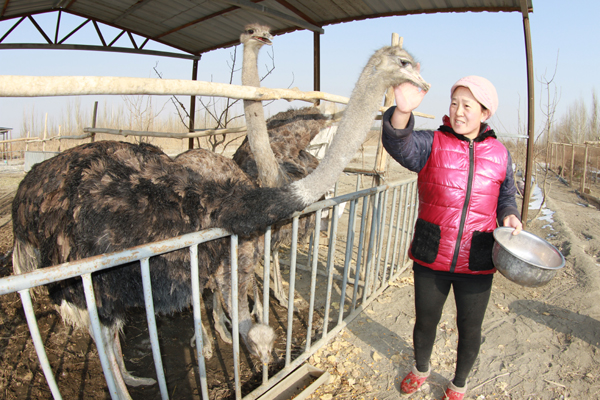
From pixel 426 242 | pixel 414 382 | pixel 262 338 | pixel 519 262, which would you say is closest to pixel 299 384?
pixel 262 338

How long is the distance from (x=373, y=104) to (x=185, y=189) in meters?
0.98

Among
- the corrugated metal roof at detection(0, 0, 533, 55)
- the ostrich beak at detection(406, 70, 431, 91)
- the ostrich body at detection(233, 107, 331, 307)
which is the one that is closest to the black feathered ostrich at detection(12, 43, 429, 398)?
the ostrich beak at detection(406, 70, 431, 91)

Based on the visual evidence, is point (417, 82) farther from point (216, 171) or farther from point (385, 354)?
point (385, 354)

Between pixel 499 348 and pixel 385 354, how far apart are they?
798 mm

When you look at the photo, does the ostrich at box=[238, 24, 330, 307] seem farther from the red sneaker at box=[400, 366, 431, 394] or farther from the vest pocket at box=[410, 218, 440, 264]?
the red sneaker at box=[400, 366, 431, 394]

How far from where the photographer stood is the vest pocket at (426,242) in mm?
1779

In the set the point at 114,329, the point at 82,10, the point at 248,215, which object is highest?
the point at 82,10

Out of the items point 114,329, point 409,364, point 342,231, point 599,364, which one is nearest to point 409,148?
point 409,364

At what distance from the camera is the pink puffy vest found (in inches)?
67.2

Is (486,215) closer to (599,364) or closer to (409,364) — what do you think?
(409,364)

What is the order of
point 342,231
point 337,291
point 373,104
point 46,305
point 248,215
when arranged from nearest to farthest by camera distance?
point 248,215, point 373,104, point 46,305, point 337,291, point 342,231

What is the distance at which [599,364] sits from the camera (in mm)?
2367

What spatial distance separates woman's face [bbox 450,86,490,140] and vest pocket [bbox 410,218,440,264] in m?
0.46

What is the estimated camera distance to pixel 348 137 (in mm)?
1747
